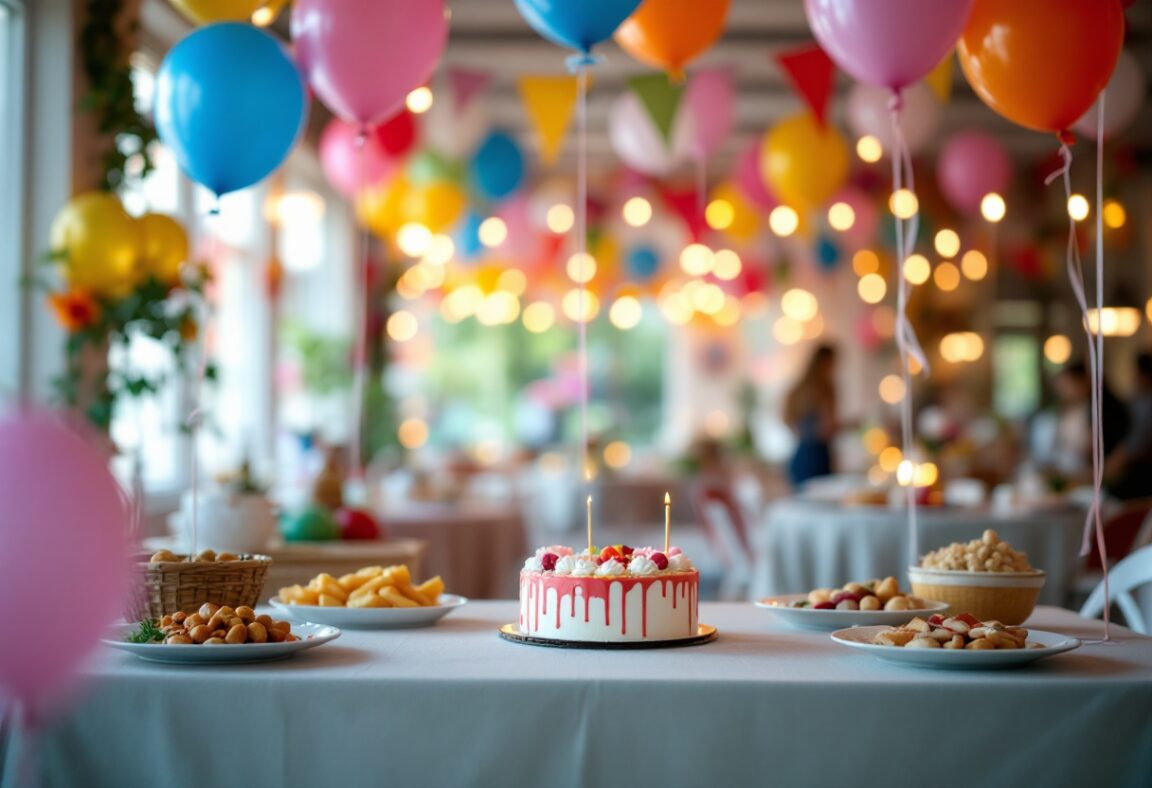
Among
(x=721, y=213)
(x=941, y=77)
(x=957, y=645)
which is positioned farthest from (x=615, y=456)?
(x=957, y=645)

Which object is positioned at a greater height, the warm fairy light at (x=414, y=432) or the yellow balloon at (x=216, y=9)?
the yellow balloon at (x=216, y=9)

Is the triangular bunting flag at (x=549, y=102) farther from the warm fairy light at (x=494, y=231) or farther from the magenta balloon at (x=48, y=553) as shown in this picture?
the warm fairy light at (x=494, y=231)

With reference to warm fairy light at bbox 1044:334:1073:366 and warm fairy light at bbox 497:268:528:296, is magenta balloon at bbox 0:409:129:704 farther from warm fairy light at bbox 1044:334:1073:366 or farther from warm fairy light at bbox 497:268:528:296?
warm fairy light at bbox 1044:334:1073:366

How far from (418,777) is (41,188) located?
165 inches

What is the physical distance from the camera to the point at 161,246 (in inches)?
187

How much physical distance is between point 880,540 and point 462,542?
1.75 m

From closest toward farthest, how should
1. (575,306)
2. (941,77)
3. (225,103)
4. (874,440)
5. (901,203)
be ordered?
1. (225,103)
2. (901,203)
3. (941,77)
4. (874,440)
5. (575,306)

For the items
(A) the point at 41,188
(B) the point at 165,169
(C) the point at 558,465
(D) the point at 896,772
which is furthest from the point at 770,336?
(D) the point at 896,772

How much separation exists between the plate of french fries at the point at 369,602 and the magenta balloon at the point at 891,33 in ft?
5.15

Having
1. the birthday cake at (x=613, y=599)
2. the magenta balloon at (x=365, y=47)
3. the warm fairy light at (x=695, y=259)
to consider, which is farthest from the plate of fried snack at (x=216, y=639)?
the warm fairy light at (x=695, y=259)

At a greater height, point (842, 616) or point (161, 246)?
point (161, 246)

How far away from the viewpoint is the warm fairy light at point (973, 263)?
12.6m

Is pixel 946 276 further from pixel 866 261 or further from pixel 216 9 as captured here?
pixel 216 9

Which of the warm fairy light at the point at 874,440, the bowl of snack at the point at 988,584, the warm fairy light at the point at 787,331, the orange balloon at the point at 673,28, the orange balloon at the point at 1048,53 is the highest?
the orange balloon at the point at 673,28
